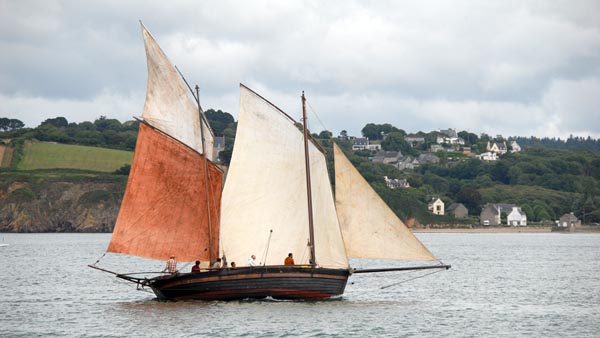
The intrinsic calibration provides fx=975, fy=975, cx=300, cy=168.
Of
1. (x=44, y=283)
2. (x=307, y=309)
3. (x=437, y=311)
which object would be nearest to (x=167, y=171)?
(x=307, y=309)

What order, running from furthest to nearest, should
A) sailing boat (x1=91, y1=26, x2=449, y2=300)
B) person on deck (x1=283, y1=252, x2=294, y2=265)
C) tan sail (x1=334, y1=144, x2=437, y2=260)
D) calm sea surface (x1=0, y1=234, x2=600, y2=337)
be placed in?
sailing boat (x1=91, y1=26, x2=449, y2=300)
person on deck (x1=283, y1=252, x2=294, y2=265)
tan sail (x1=334, y1=144, x2=437, y2=260)
calm sea surface (x1=0, y1=234, x2=600, y2=337)

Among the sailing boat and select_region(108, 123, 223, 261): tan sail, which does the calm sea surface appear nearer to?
the sailing boat

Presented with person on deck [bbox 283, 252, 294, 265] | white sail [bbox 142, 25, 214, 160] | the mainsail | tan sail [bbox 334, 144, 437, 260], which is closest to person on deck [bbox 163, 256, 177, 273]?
the mainsail

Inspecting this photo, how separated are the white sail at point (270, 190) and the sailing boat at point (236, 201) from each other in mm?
55

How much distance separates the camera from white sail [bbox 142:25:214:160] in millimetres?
53750

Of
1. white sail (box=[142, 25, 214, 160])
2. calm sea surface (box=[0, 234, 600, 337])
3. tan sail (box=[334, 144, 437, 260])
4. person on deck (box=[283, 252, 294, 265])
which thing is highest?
white sail (box=[142, 25, 214, 160])

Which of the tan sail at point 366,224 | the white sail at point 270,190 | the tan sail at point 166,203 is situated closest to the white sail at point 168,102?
the tan sail at point 166,203

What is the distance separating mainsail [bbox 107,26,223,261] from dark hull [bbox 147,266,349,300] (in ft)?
5.59

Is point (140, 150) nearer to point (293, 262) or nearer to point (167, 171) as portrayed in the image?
point (167, 171)

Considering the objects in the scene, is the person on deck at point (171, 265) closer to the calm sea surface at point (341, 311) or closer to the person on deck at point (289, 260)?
the calm sea surface at point (341, 311)

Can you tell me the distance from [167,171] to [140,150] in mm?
1882

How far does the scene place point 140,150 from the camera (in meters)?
53.9

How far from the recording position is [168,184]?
54.1m

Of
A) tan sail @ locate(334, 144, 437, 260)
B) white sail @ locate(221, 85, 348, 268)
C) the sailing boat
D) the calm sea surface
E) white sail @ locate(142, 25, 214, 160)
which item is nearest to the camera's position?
the calm sea surface
